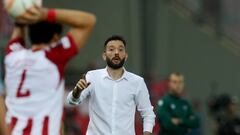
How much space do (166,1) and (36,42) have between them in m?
14.9

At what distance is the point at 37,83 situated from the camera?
23.6ft

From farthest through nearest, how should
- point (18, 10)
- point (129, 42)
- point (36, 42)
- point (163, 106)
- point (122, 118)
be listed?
point (129, 42), point (163, 106), point (122, 118), point (36, 42), point (18, 10)

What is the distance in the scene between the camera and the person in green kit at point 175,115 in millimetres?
13008

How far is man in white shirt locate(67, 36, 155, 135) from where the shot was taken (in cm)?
879

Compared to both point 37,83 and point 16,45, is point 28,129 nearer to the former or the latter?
point 37,83

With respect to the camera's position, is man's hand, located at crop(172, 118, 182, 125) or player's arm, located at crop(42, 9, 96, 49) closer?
player's arm, located at crop(42, 9, 96, 49)

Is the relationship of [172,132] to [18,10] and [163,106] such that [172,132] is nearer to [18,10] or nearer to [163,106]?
[163,106]

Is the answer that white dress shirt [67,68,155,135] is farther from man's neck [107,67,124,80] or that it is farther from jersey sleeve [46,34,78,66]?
jersey sleeve [46,34,78,66]

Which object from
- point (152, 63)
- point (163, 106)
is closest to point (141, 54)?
point (152, 63)

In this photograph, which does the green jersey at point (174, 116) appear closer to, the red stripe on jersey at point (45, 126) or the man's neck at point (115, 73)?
the man's neck at point (115, 73)

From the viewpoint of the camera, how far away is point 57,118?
24.0ft

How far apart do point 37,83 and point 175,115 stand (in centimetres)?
611

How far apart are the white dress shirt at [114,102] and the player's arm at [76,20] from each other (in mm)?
1576

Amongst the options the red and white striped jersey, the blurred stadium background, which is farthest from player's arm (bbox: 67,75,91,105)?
the blurred stadium background
